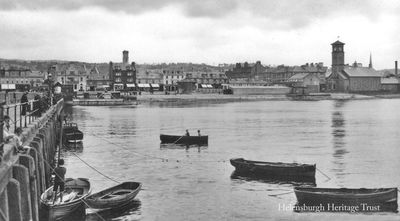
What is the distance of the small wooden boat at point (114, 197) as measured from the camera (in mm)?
28047

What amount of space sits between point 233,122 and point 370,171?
5696 cm

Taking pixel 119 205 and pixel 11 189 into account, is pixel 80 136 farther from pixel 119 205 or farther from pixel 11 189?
pixel 11 189

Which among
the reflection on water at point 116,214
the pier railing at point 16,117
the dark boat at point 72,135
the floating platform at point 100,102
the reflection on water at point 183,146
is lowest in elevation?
the reflection on water at point 116,214

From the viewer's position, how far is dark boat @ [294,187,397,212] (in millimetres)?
30406

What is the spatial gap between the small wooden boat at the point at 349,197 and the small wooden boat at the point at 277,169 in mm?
9120

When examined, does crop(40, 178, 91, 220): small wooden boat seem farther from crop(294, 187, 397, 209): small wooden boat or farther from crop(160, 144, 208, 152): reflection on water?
crop(160, 144, 208, 152): reflection on water

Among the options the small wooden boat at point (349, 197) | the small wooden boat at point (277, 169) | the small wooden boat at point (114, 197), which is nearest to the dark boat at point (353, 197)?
the small wooden boat at point (349, 197)

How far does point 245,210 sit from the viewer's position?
102ft

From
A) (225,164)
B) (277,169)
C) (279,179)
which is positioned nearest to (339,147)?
(225,164)

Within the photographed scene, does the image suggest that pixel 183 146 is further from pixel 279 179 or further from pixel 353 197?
pixel 353 197

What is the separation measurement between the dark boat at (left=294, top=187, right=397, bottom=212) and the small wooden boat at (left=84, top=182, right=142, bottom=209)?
10.2 m

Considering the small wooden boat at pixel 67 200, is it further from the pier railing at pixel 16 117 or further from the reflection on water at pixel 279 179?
the reflection on water at pixel 279 179

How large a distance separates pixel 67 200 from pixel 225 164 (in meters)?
23.9

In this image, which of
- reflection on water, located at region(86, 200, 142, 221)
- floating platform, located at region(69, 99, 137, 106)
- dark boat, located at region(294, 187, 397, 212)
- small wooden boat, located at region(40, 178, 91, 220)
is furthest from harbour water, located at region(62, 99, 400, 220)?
floating platform, located at region(69, 99, 137, 106)
